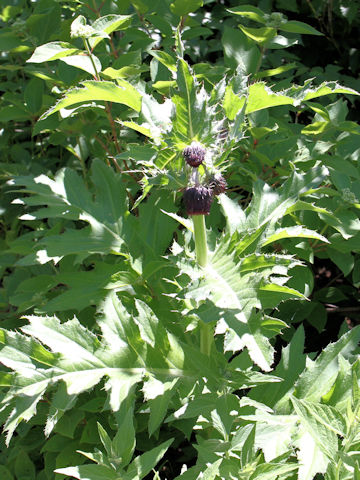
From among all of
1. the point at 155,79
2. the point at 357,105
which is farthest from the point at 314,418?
the point at 357,105

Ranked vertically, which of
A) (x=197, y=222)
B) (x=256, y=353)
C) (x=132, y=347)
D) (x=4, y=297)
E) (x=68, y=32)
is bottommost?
(x=4, y=297)

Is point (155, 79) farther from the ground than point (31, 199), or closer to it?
farther from the ground

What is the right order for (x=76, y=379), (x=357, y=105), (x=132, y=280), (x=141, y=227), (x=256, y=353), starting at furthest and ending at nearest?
1. (x=357, y=105)
2. (x=141, y=227)
3. (x=132, y=280)
4. (x=76, y=379)
5. (x=256, y=353)

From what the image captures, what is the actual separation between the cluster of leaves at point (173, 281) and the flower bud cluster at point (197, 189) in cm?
3

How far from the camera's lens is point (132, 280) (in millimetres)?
1912

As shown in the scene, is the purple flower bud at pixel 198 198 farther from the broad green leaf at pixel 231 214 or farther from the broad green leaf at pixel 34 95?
the broad green leaf at pixel 34 95

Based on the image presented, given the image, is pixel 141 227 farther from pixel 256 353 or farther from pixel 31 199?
pixel 256 353

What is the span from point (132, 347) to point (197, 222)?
1.51 feet

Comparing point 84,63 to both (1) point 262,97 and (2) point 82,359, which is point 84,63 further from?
(2) point 82,359

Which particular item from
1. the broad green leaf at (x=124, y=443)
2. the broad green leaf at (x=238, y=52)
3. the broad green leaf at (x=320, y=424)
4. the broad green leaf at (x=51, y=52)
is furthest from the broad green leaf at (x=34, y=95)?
the broad green leaf at (x=320, y=424)

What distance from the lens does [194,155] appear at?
134 cm

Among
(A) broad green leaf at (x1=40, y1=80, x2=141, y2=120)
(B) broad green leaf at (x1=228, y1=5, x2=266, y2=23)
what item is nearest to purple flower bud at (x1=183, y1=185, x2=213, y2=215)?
(A) broad green leaf at (x1=40, y1=80, x2=141, y2=120)

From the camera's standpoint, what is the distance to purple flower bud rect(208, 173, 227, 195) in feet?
4.72

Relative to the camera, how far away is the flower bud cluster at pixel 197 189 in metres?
1.34
